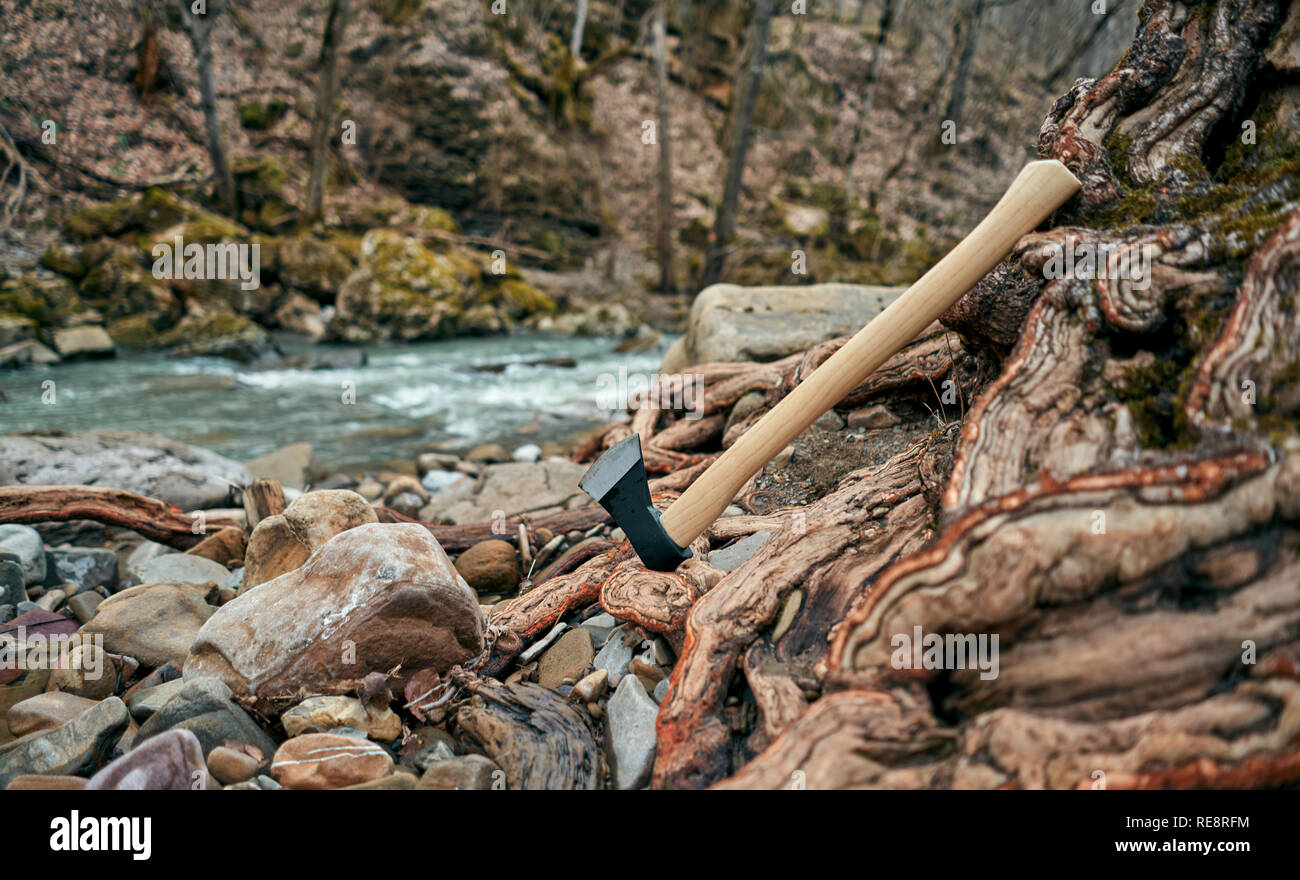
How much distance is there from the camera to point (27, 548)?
3.56m

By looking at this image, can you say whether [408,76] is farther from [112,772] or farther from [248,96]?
[112,772]

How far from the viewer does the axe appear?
2213 mm

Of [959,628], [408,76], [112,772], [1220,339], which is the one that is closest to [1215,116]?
[1220,339]

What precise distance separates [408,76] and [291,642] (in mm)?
22337

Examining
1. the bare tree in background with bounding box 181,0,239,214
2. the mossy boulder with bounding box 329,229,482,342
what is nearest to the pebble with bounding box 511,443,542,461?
the mossy boulder with bounding box 329,229,482,342

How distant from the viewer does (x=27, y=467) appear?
466cm

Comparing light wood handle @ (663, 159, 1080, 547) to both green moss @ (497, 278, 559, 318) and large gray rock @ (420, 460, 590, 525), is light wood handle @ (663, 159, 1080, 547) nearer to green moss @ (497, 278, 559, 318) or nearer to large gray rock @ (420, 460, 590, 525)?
large gray rock @ (420, 460, 590, 525)

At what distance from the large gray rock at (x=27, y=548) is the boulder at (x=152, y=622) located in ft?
2.87

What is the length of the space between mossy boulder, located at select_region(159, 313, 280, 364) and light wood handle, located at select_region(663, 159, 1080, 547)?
38.4 ft

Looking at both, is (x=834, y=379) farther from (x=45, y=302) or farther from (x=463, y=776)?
(x=45, y=302)

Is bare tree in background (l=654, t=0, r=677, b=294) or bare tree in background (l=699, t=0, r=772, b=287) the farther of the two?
bare tree in background (l=654, t=0, r=677, b=294)

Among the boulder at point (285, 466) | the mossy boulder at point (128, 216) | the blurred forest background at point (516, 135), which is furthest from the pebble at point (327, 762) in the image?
the mossy boulder at point (128, 216)

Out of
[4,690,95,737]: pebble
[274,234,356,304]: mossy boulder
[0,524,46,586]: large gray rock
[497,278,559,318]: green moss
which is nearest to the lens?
[4,690,95,737]: pebble

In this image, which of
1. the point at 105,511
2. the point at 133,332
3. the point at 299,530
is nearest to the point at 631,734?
the point at 299,530
